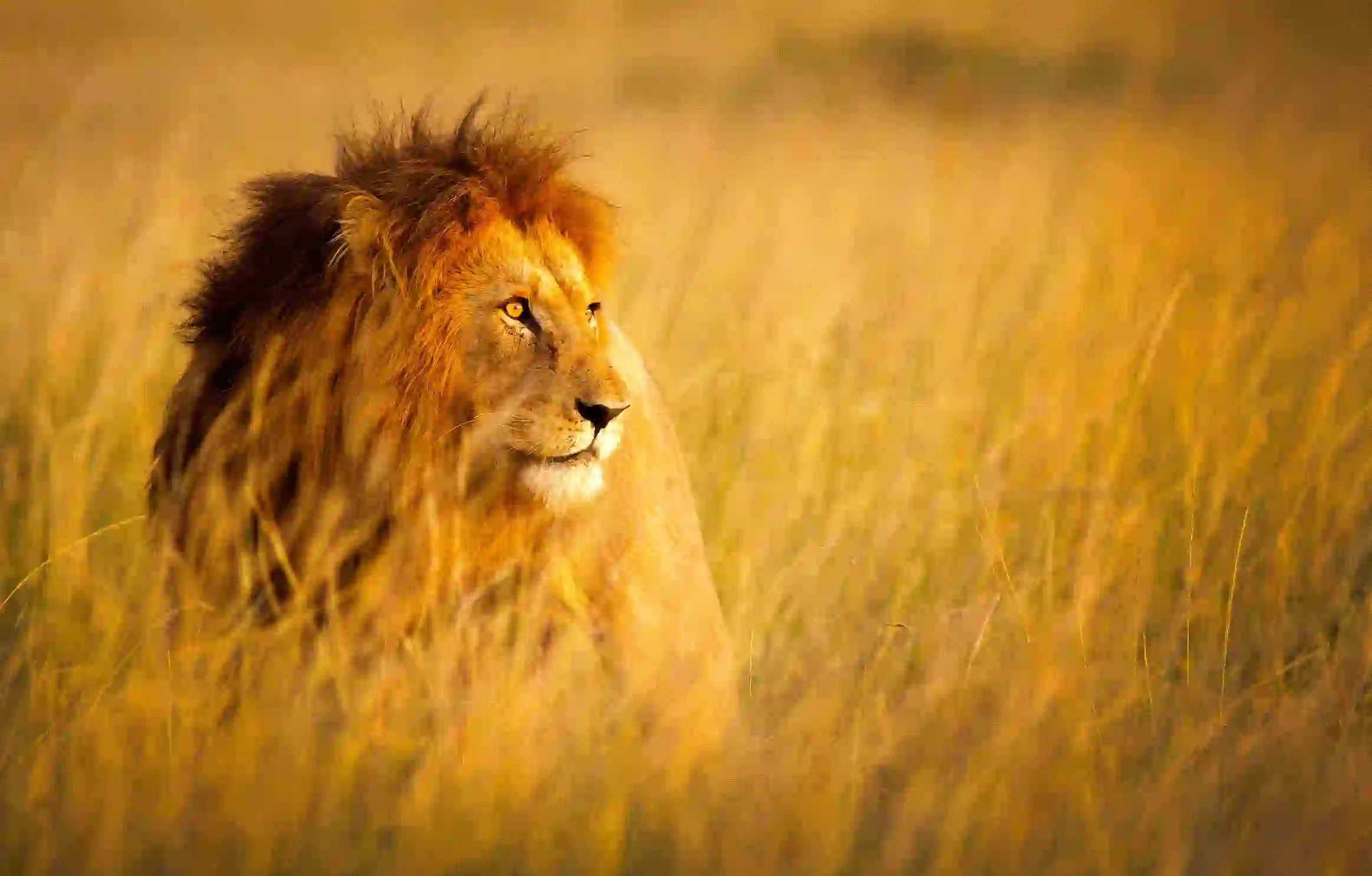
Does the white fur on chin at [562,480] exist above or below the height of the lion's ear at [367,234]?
below

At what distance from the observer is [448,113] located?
1227 cm

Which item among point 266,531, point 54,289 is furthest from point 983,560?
point 54,289

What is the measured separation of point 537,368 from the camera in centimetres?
384

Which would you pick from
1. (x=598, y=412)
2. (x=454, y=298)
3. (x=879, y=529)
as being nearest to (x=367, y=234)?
(x=454, y=298)

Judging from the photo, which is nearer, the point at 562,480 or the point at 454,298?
the point at 562,480

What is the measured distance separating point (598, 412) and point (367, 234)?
71 cm

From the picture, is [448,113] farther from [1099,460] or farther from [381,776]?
[381,776]

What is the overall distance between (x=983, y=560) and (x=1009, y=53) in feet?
42.9

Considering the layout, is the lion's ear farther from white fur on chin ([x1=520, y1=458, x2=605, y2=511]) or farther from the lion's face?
white fur on chin ([x1=520, y1=458, x2=605, y2=511])

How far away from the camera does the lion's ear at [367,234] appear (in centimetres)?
389

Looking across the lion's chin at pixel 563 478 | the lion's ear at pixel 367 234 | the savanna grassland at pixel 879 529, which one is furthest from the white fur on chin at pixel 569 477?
the lion's ear at pixel 367 234

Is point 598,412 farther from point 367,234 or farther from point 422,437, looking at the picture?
point 367,234

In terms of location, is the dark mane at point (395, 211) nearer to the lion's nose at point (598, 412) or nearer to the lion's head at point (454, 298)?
the lion's head at point (454, 298)

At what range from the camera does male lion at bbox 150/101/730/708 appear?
3750mm
